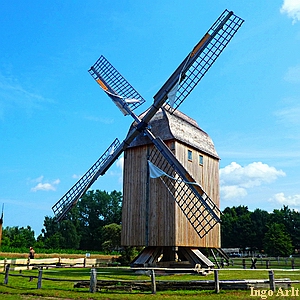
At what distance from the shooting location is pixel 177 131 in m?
17.9

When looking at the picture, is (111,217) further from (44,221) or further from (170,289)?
(170,289)

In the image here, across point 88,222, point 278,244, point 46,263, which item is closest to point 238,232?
point 278,244

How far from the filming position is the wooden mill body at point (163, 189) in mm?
16859

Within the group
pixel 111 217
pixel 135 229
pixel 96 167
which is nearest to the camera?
pixel 135 229

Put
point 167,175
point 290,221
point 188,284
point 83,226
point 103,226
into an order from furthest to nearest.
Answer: point 83,226 → point 290,221 → point 103,226 → point 167,175 → point 188,284

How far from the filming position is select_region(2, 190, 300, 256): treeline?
189 ft

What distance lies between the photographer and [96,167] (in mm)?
19281

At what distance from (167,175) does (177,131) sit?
9.18 ft

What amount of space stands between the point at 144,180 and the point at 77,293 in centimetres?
871

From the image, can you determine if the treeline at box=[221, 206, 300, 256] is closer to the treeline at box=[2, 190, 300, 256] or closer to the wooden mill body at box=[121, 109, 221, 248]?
the treeline at box=[2, 190, 300, 256]

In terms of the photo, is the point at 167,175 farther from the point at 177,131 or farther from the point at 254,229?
the point at 254,229

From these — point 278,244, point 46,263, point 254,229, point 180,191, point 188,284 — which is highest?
point 254,229

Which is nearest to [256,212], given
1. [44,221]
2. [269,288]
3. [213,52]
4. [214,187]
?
[44,221]

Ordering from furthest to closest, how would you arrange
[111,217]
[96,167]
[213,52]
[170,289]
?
[111,217]
[96,167]
[213,52]
[170,289]
